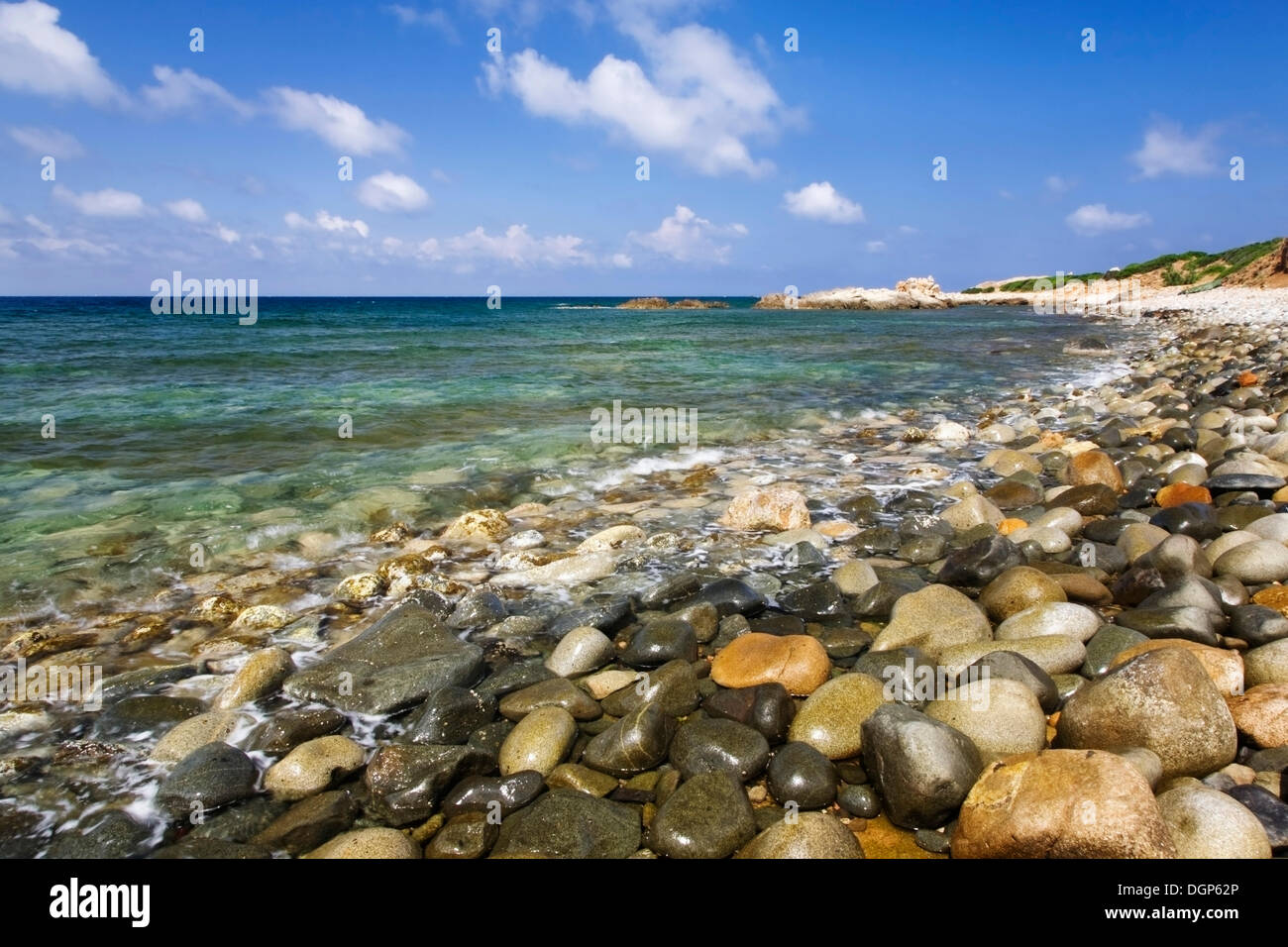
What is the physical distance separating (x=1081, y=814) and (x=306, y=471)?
1031cm

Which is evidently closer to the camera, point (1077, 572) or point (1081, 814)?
point (1081, 814)

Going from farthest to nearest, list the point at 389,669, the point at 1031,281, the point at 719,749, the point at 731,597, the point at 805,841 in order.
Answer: the point at 1031,281 < the point at 731,597 < the point at 389,669 < the point at 719,749 < the point at 805,841

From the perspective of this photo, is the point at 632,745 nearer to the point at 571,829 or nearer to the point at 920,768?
the point at 571,829

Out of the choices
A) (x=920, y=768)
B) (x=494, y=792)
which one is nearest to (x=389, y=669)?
(x=494, y=792)

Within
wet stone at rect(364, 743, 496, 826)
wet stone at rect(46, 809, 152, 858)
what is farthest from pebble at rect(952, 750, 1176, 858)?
wet stone at rect(46, 809, 152, 858)

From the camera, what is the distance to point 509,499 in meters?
9.47

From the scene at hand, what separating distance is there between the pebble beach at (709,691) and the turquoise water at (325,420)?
49.1 inches

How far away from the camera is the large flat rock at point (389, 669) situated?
463 cm

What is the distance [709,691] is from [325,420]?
41.0 ft

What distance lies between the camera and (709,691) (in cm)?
457
